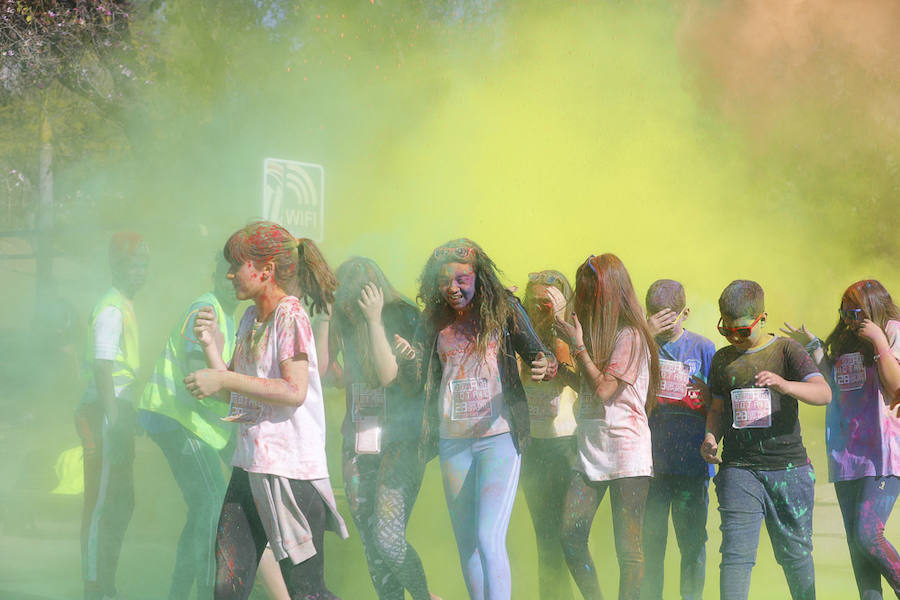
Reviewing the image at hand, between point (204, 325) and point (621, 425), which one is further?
point (621, 425)

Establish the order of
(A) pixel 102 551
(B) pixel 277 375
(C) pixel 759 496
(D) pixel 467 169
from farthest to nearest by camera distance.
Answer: (D) pixel 467 169 < (A) pixel 102 551 < (C) pixel 759 496 < (B) pixel 277 375

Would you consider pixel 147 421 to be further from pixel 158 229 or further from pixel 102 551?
pixel 158 229

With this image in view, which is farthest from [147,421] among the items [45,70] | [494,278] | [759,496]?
[45,70]

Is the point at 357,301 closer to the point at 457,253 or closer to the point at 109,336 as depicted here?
the point at 457,253

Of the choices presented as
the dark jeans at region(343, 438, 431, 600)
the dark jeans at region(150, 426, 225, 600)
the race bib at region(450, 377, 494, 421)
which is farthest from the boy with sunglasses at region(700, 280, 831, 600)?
the dark jeans at region(150, 426, 225, 600)

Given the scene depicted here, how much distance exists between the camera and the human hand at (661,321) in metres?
4.50

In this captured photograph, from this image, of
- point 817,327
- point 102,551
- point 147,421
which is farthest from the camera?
point 817,327

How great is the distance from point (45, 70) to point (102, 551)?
7790 mm

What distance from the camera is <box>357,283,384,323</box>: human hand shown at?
4.12 metres

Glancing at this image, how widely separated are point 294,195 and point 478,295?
9.36ft

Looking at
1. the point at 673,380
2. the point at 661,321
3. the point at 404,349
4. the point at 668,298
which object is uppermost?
the point at 668,298

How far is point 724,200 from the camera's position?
33.7 feet

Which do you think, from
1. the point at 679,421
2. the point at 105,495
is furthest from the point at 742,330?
the point at 105,495

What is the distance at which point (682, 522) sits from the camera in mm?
4578
